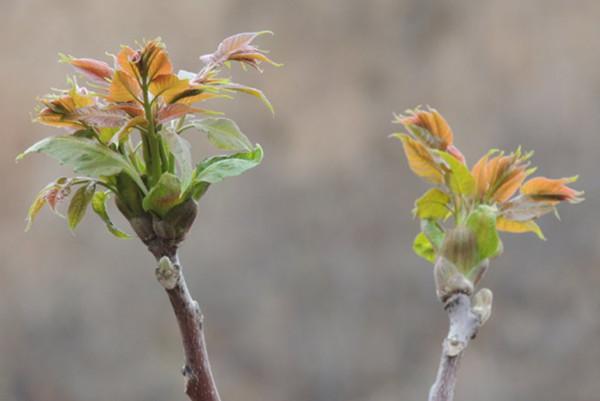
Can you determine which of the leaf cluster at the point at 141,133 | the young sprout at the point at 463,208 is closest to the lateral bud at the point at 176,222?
the leaf cluster at the point at 141,133

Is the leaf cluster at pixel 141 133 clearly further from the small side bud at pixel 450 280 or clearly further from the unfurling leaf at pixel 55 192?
the small side bud at pixel 450 280

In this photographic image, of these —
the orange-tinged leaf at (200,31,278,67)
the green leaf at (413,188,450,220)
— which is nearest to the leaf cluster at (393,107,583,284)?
the green leaf at (413,188,450,220)

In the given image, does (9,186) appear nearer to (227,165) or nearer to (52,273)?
(52,273)

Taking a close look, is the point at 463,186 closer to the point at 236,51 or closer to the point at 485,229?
the point at 485,229

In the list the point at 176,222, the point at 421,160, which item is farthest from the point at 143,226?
the point at 421,160

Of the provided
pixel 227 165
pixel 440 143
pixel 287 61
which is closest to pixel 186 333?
pixel 227 165

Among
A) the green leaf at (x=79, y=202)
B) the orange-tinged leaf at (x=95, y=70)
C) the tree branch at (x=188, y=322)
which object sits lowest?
the tree branch at (x=188, y=322)

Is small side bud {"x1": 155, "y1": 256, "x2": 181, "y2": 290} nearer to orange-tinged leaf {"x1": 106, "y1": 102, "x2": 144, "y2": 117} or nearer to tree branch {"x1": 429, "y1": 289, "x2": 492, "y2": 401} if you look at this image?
orange-tinged leaf {"x1": 106, "y1": 102, "x2": 144, "y2": 117}
